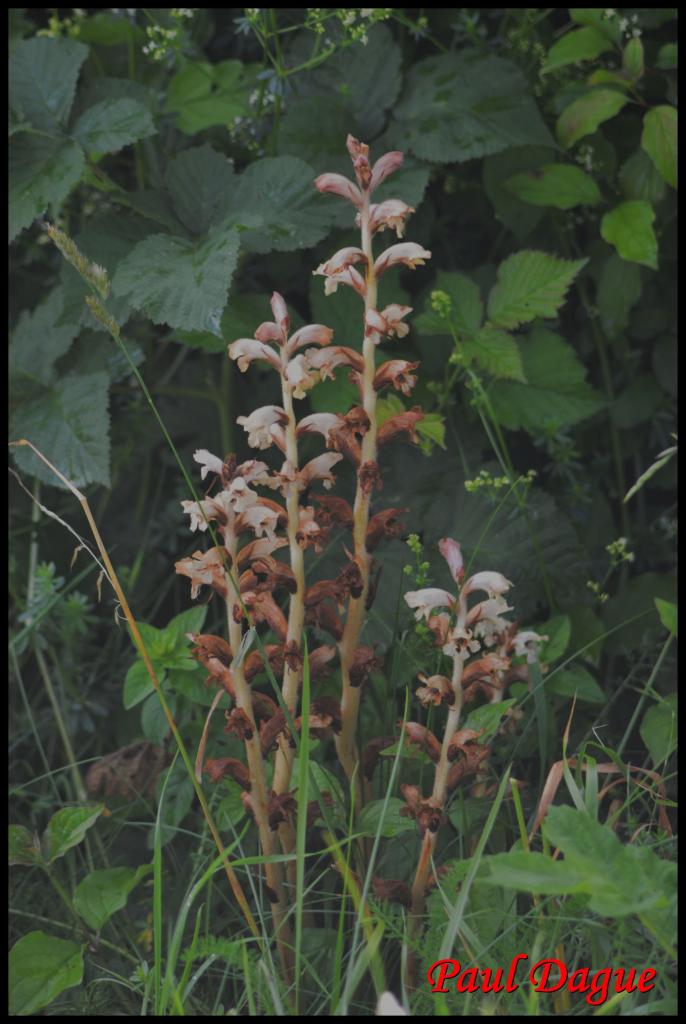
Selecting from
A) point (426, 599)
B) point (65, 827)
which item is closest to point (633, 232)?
point (426, 599)

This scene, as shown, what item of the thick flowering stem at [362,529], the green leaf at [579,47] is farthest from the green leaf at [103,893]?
the green leaf at [579,47]

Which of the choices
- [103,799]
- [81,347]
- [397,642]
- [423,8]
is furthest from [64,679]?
[423,8]

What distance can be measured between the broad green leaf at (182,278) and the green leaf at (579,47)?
545 mm

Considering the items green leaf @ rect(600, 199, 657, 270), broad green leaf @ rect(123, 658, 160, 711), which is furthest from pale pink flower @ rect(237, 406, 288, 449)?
green leaf @ rect(600, 199, 657, 270)

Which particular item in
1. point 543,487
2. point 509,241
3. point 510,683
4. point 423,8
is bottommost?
point 543,487

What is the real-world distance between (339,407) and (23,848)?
71cm

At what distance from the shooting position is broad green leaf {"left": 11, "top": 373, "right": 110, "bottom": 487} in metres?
1.50

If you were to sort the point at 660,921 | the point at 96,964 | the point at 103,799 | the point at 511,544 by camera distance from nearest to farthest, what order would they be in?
the point at 660,921 < the point at 96,964 < the point at 511,544 < the point at 103,799

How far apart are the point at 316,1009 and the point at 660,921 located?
380mm

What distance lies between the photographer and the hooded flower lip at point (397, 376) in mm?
1085

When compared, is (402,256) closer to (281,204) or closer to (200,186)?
(281,204)

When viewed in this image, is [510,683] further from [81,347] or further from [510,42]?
[510,42]

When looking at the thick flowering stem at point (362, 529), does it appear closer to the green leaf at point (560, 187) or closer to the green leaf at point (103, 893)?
the green leaf at point (103, 893)

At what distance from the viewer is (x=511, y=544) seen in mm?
1506
